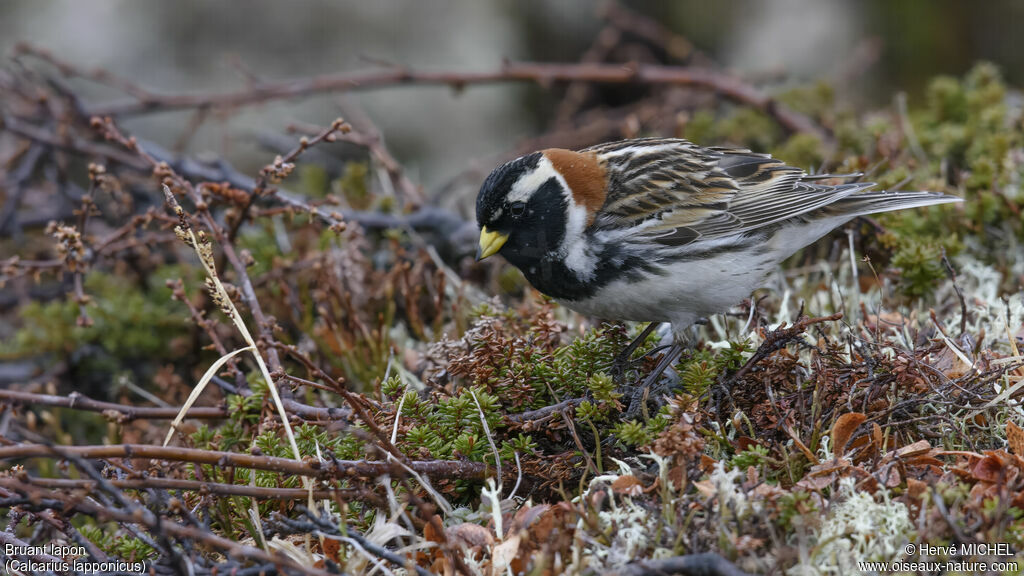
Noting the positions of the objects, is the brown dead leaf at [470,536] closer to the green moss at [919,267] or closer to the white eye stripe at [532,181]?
the white eye stripe at [532,181]

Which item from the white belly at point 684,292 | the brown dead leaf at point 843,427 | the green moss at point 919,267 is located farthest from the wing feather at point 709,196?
the brown dead leaf at point 843,427

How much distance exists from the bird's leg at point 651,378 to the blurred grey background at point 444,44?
4.93m

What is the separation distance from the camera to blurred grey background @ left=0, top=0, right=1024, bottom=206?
8141mm

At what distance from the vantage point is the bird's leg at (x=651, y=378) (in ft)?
10.2

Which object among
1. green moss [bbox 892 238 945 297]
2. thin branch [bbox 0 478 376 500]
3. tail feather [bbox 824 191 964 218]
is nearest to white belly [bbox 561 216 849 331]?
tail feather [bbox 824 191 964 218]

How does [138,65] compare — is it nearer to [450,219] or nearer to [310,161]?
[310,161]

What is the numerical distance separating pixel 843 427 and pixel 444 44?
21.8 feet

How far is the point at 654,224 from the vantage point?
3568 mm

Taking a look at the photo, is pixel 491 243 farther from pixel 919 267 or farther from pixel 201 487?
pixel 919 267

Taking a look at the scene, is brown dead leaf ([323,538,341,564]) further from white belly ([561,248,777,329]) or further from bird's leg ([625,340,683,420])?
white belly ([561,248,777,329])

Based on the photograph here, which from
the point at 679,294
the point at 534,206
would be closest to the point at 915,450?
the point at 679,294

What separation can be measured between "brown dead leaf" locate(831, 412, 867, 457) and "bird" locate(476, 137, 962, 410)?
0.67 metres

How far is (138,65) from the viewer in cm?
816

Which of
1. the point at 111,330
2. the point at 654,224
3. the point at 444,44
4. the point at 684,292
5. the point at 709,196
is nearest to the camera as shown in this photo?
the point at 684,292
